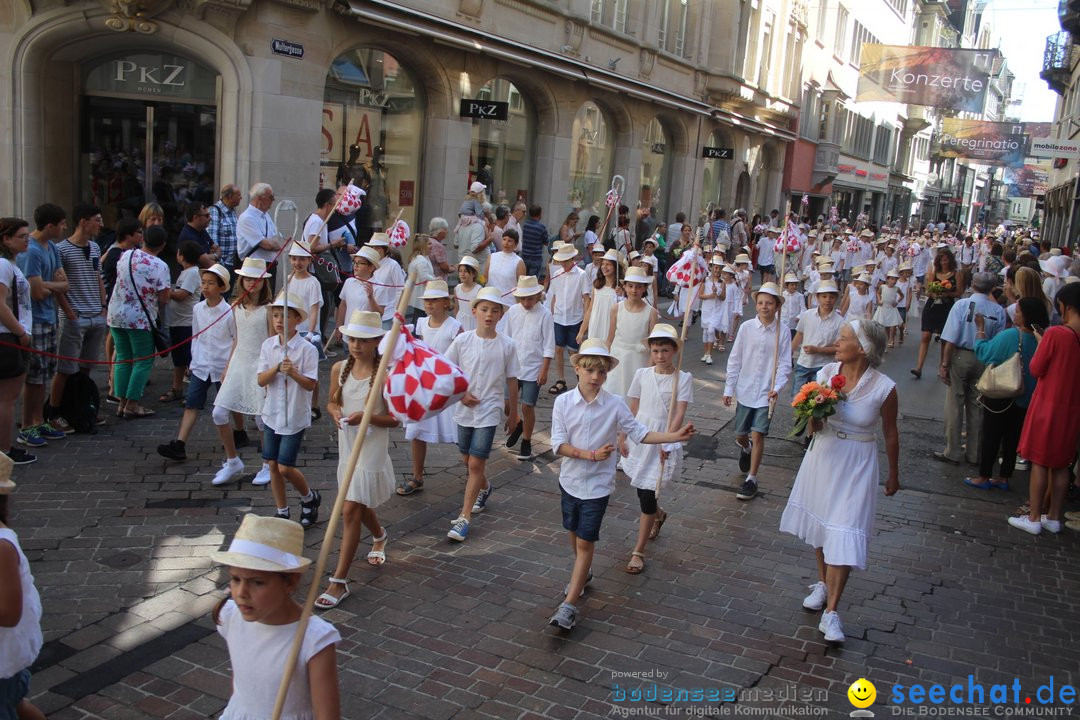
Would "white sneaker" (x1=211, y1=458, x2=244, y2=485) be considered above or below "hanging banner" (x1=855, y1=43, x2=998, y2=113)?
below

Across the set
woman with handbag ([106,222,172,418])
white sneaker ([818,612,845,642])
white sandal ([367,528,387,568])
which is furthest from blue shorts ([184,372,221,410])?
white sneaker ([818,612,845,642])

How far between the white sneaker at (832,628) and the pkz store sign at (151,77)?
12.5 m

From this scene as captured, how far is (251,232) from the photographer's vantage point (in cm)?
1152

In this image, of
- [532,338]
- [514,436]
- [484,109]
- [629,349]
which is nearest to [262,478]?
[514,436]

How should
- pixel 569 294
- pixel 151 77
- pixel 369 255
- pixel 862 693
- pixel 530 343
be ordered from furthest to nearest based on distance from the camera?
pixel 151 77, pixel 569 294, pixel 369 255, pixel 530 343, pixel 862 693

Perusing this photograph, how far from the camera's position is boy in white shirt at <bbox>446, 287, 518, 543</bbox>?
709 cm

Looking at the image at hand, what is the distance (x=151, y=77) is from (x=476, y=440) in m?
10.5

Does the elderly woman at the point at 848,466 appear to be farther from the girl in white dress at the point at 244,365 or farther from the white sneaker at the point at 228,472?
the white sneaker at the point at 228,472

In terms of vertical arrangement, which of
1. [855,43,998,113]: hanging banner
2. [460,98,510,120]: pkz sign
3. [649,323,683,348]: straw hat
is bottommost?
[649,323,683,348]: straw hat

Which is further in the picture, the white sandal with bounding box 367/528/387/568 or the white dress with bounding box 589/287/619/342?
the white dress with bounding box 589/287/619/342

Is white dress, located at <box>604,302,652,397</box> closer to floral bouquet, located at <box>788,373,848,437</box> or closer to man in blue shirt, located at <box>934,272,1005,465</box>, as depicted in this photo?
floral bouquet, located at <box>788,373,848,437</box>

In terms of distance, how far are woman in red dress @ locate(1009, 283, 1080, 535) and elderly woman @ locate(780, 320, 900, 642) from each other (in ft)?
9.51

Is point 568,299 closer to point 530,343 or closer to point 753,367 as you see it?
point 530,343

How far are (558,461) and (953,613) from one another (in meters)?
3.90
